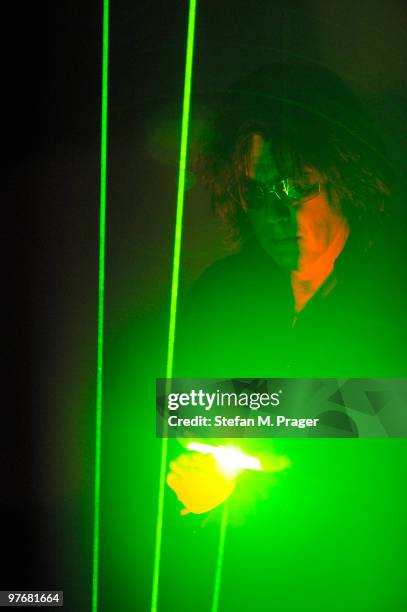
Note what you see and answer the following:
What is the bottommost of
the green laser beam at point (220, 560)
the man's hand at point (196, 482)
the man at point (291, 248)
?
the green laser beam at point (220, 560)

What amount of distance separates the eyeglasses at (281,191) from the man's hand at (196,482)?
2.70 ft

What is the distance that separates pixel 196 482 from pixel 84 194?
98 centimetres

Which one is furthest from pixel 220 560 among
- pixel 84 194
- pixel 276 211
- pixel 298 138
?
pixel 298 138

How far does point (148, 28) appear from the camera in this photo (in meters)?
1.93

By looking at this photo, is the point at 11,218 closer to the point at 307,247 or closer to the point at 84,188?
the point at 84,188

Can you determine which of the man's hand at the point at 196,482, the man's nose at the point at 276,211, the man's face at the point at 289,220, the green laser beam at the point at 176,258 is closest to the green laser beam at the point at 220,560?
the man's hand at the point at 196,482

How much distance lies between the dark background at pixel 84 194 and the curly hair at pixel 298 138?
50mm

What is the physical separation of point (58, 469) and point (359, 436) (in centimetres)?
96

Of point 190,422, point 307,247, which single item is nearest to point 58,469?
point 190,422

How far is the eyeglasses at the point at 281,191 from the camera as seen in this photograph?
193cm

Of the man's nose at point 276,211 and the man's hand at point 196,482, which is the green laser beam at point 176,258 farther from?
the man's nose at point 276,211

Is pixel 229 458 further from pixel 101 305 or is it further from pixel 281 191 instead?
pixel 281 191

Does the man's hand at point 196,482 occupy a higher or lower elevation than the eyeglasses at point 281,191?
lower

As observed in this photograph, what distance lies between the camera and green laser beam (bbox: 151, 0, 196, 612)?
192cm
